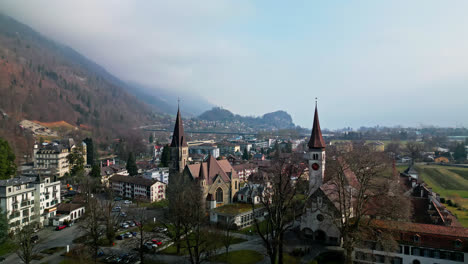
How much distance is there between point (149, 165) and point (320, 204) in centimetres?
6614

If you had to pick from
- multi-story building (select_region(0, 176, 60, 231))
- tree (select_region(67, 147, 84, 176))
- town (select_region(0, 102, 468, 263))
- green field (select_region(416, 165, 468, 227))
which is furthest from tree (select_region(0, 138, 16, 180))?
green field (select_region(416, 165, 468, 227))

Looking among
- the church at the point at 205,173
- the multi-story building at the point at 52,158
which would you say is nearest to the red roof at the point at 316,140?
the church at the point at 205,173

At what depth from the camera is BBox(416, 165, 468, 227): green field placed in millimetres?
52141

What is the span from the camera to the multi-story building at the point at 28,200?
127 ft

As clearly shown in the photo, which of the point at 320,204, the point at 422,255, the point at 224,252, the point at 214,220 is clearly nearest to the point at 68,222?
the point at 214,220

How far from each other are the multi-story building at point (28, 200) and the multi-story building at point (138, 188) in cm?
1518

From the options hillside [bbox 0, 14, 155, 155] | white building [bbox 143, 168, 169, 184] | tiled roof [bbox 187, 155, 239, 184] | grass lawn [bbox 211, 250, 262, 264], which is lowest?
grass lawn [bbox 211, 250, 262, 264]

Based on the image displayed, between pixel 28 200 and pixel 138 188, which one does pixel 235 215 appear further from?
pixel 28 200

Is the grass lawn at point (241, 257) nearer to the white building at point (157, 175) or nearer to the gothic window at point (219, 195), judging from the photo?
the gothic window at point (219, 195)

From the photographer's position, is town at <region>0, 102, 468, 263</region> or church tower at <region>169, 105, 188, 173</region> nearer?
town at <region>0, 102, 468, 263</region>

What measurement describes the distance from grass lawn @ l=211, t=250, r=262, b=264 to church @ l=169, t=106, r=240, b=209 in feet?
51.8

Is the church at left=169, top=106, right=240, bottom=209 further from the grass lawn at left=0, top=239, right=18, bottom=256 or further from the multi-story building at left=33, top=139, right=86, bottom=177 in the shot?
the multi-story building at left=33, top=139, right=86, bottom=177

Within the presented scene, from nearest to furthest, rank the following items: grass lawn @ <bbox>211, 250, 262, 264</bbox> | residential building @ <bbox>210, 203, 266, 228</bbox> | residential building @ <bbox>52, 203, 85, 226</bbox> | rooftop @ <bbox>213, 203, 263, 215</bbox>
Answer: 1. grass lawn @ <bbox>211, 250, 262, 264</bbox>
2. residential building @ <bbox>210, 203, 266, 228</bbox>
3. rooftop @ <bbox>213, 203, 263, 215</bbox>
4. residential building @ <bbox>52, 203, 85, 226</bbox>

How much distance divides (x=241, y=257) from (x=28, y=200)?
30.8 metres
